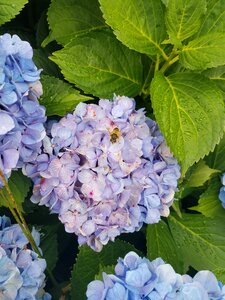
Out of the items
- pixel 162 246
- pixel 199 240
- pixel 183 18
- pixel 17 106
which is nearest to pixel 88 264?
pixel 162 246

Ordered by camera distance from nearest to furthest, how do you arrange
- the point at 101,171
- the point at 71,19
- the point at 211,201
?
the point at 101,171, the point at 71,19, the point at 211,201

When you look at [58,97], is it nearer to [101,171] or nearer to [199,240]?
[101,171]

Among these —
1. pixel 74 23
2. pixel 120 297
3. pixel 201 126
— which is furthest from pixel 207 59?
pixel 120 297

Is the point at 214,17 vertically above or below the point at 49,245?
above

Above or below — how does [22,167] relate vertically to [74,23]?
below

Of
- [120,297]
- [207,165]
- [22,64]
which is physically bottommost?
[207,165]

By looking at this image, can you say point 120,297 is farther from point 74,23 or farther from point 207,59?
point 74,23

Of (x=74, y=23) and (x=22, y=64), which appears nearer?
(x=22, y=64)

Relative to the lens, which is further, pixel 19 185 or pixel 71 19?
pixel 71 19
